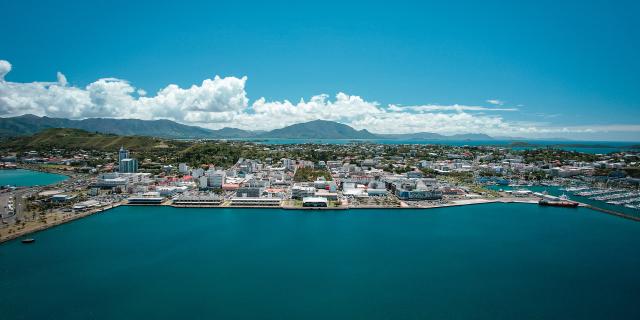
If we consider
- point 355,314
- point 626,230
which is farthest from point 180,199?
point 626,230

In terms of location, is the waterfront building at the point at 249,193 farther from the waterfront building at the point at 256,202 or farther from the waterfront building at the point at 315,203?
the waterfront building at the point at 315,203

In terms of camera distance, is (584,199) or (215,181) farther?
(215,181)

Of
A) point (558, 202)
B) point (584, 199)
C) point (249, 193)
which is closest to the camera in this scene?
point (558, 202)

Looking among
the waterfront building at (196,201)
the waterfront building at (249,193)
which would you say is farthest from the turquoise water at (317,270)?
the waterfront building at (249,193)

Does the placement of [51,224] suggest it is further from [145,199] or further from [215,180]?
[215,180]

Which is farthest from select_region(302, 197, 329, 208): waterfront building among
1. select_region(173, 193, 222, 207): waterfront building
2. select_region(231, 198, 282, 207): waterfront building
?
select_region(173, 193, 222, 207): waterfront building

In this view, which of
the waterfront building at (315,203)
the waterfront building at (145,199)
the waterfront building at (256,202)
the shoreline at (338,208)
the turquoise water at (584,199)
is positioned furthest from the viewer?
the waterfront building at (145,199)

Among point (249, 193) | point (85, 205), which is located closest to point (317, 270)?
point (249, 193)
